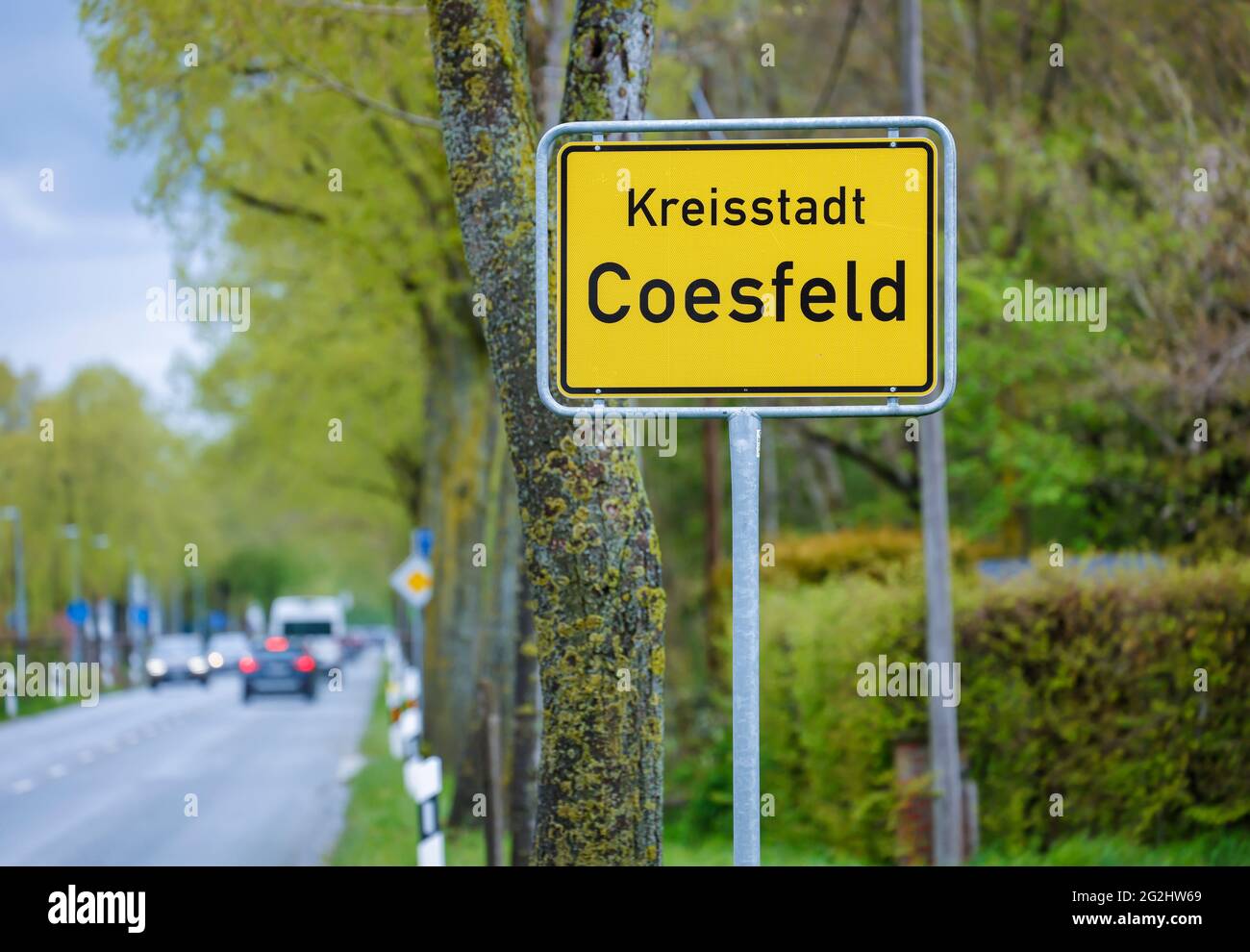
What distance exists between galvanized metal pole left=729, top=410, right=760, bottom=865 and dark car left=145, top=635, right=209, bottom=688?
52.3m

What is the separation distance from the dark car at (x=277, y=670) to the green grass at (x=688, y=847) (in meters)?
20.7

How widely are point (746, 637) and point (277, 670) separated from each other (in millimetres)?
39762

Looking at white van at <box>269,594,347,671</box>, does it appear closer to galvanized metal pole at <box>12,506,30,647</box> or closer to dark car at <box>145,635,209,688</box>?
dark car at <box>145,635,209,688</box>

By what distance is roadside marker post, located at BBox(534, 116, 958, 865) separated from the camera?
355cm

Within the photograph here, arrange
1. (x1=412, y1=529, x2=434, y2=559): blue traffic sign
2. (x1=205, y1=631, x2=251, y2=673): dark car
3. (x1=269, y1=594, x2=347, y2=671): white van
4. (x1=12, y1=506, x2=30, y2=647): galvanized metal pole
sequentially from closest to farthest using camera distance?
(x1=412, y1=529, x2=434, y2=559): blue traffic sign
(x1=12, y1=506, x2=30, y2=647): galvanized metal pole
(x1=269, y1=594, x2=347, y2=671): white van
(x1=205, y1=631, x2=251, y2=673): dark car

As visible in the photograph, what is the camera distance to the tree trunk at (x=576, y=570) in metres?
4.96

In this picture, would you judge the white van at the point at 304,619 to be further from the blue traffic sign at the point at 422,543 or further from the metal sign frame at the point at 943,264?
the metal sign frame at the point at 943,264

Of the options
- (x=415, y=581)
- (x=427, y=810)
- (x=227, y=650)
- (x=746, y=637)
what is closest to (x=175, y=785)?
(x=415, y=581)

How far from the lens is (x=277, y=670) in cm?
4197

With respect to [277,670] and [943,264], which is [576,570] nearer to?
[943,264]

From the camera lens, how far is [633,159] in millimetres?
3580

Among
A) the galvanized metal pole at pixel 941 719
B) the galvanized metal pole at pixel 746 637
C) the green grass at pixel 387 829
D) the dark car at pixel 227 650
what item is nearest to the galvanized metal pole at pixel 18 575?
the dark car at pixel 227 650

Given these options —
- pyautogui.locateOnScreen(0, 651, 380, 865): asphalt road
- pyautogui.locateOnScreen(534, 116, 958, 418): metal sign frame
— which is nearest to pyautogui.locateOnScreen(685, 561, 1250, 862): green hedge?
pyautogui.locateOnScreen(0, 651, 380, 865): asphalt road

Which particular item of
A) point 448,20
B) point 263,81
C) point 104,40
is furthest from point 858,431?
point 448,20
